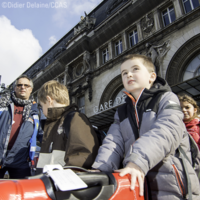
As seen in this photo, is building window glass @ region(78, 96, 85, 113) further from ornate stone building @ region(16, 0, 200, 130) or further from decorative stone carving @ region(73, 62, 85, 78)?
decorative stone carving @ region(73, 62, 85, 78)

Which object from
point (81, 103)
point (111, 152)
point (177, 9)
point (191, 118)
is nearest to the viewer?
point (111, 152)

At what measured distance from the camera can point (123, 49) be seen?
1247 centimetres

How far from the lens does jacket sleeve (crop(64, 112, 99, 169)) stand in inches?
59.3

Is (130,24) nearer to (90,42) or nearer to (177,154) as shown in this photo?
(90,42)

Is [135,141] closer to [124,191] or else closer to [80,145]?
[124,191]

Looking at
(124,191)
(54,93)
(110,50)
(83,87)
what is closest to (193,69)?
(110,50)

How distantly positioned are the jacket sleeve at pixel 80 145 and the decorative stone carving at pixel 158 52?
8780mm

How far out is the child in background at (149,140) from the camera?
1227 millimetres

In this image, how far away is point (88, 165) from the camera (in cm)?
154

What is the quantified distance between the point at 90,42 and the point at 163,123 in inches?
575

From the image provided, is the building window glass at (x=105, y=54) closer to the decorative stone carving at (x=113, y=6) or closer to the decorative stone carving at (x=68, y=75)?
the decorative stone carving at (x=113, y=6)

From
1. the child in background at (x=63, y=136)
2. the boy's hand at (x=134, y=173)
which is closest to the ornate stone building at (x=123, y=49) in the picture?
the child in background at (x=63, y=136)

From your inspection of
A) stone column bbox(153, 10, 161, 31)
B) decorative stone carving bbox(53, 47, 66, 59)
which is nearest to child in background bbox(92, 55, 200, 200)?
stone column bbox(153, 10, 161, 31)

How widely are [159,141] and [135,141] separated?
19 cm
